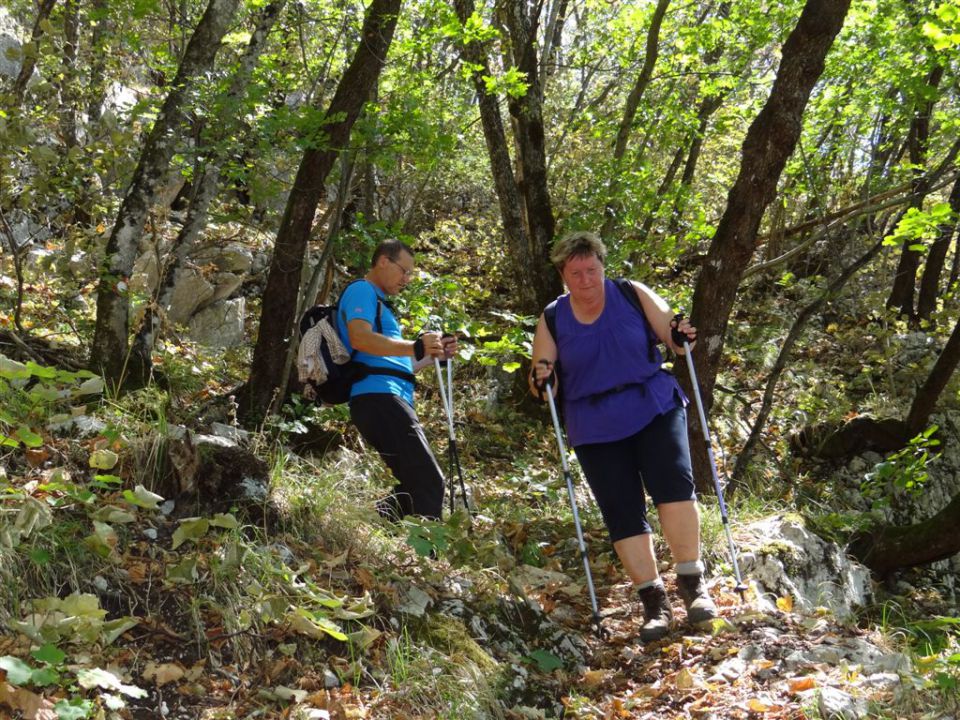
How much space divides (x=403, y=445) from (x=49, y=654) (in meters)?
2.50

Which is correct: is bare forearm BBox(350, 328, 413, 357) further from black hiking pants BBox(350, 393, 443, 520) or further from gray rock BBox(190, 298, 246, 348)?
gray rock BBox(190, 298, 246, 348)

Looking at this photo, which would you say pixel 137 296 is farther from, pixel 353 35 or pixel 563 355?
pixel 563 355

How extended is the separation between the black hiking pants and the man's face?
703 millimetres

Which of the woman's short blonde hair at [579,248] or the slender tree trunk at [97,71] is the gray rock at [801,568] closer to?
the woman's short blonde hair at [579,248]

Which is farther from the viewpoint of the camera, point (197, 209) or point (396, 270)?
point (197, 209)

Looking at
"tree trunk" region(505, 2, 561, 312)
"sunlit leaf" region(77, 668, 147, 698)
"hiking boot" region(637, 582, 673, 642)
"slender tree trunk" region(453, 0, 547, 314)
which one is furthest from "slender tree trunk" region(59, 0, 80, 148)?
"hiking boot" region(637, 582, 673, 642)

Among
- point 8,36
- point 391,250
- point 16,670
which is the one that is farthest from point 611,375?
point 8,36

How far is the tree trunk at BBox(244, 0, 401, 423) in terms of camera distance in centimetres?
705

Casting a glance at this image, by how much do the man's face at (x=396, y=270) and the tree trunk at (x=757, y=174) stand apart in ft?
8.97

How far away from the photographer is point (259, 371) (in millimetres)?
7391

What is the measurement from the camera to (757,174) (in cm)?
664

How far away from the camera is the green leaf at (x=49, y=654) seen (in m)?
2.85

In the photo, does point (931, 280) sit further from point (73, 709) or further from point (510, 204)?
point (73, 709)

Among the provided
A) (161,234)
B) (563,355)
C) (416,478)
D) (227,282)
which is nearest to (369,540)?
(416,478)
